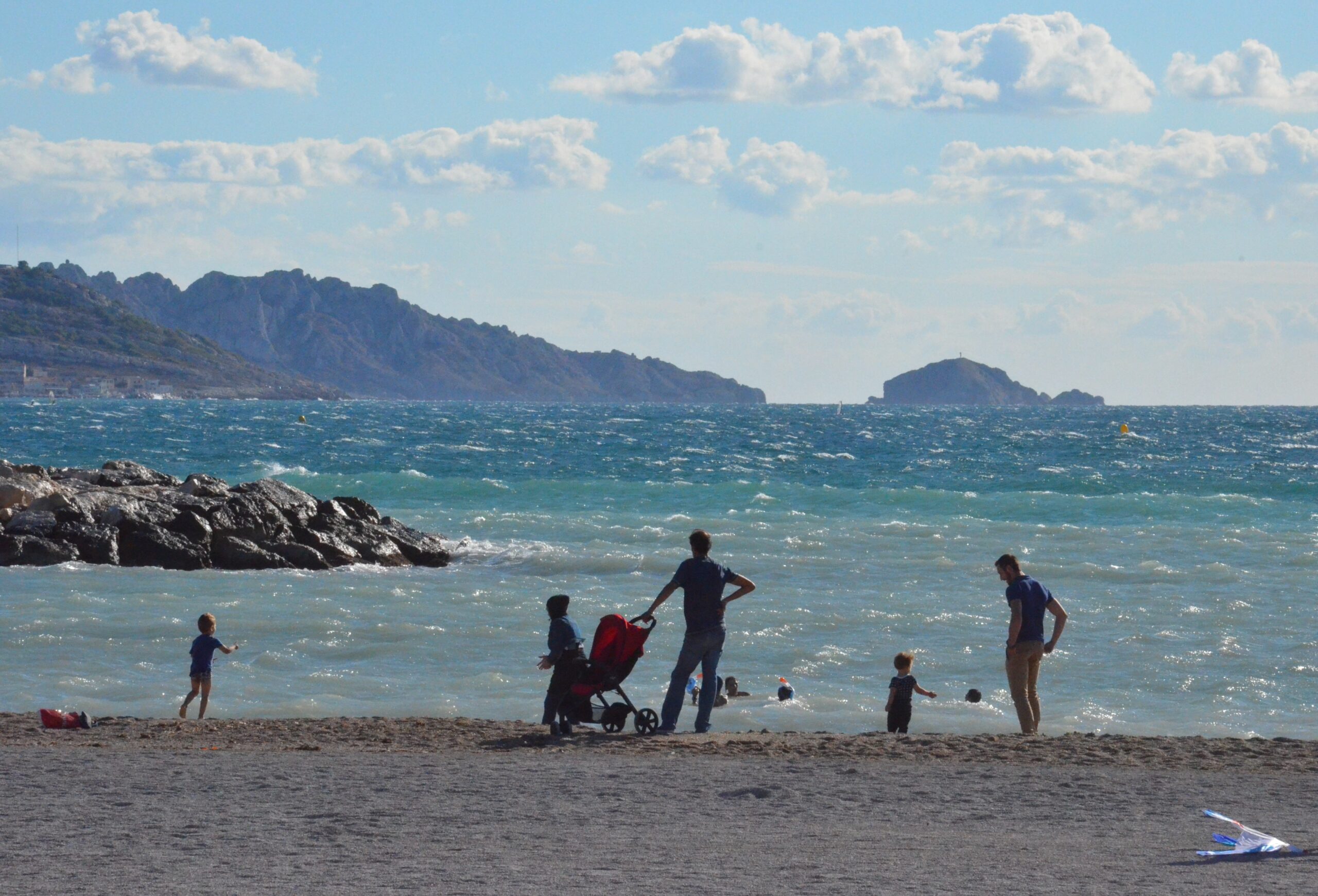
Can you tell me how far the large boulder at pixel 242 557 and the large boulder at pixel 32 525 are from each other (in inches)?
110

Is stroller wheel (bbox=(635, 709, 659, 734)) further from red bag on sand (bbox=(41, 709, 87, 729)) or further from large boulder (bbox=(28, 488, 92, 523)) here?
large boulder (bbox=(28, 488, 92, 523))

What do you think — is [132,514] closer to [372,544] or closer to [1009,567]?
[372,544]

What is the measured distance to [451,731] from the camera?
36.8 ft

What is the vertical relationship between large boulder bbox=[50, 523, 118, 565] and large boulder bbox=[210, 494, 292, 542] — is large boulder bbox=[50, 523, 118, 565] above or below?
below

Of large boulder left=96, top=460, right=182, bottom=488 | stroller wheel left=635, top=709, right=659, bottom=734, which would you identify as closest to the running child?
stroller wheel left=635, top=709, right=659, bottom=734

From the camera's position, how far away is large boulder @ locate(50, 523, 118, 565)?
23.5 meters

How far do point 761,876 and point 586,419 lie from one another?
108m

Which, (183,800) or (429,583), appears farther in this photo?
(429,583)

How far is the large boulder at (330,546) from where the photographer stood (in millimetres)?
24531

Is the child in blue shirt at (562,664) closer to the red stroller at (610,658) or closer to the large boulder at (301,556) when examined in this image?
the red stroller at (610,658)

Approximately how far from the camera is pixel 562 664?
11016mm

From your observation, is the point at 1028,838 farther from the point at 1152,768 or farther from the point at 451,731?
the point at 451,731

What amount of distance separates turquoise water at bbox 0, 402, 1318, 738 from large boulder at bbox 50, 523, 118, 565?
668 mm

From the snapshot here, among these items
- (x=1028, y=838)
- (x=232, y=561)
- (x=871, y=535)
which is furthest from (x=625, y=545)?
(x=1028, y=838)
